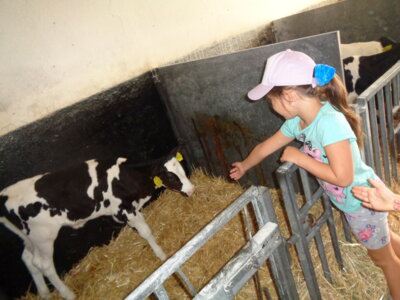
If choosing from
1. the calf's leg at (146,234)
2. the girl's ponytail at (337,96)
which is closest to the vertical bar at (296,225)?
the girl's ponytail at (337,96)

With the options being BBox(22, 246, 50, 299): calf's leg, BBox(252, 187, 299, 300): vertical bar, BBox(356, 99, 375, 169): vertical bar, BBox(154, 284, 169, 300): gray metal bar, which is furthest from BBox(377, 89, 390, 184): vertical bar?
BBox(22, 246, 50, 299): calf's leg

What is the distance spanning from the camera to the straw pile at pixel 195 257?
1.90 meters

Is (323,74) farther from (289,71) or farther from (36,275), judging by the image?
(36,275)

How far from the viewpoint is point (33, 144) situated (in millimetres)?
2709

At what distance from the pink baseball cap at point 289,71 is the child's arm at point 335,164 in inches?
12.5

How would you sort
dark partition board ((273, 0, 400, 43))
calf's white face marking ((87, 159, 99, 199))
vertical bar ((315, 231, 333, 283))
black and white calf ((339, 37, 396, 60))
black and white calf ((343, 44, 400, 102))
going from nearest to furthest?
vertical bar ((315, 231, 333, 283)), calf's white face marking ((87, 159, 99, 199)), black and white calf ((343, 44, 400, 102)), black and white calf ((339, 37, 396, 60)), dark partition board ((273, 0, 400, 43))

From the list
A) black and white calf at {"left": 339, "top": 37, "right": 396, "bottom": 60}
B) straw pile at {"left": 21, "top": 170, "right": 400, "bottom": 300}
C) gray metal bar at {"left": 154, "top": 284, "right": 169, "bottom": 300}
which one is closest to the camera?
gray metal bar at {"left": 154, "top": 284, "right": 169, "bottom": 300}

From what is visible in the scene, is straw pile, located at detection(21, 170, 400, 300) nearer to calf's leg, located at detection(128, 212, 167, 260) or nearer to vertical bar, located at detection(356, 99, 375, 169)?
calf's leg, located at detection(128, 212, 167, 260)

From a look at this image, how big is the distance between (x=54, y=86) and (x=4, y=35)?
23.3 inches

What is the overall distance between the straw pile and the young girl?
0.35m

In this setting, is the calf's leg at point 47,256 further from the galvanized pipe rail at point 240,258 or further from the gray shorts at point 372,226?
the gray shorts at point 372,226

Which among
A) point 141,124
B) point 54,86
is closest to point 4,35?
point 54,86

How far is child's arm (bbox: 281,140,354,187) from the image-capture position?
4.11 ft

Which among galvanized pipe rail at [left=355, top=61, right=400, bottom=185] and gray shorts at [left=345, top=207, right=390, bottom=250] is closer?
gray shorts at [left=345, top=207, right=390, bottom=250]
